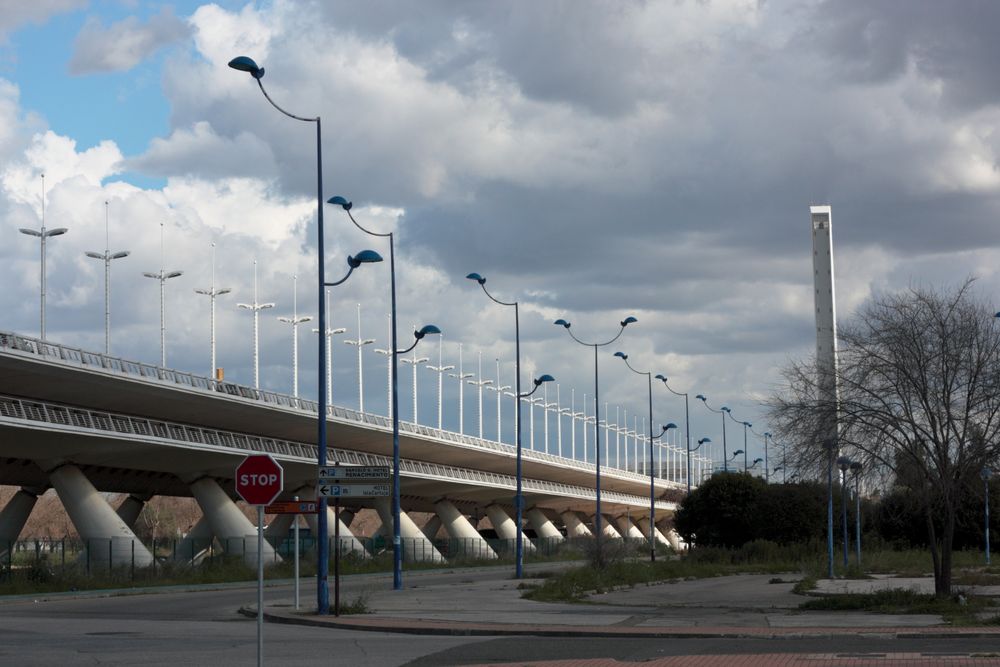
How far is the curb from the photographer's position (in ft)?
76.5

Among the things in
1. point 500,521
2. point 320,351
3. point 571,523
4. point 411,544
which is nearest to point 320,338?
point 320,351

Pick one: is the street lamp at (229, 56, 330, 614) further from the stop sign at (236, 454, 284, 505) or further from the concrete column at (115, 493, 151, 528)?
the concrete column at (115, 493, 151, 528)

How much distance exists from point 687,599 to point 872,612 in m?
8.07

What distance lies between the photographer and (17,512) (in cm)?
7069

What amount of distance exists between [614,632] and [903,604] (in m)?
9.69

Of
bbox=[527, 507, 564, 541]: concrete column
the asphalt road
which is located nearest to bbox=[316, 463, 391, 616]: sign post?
the asphalt road

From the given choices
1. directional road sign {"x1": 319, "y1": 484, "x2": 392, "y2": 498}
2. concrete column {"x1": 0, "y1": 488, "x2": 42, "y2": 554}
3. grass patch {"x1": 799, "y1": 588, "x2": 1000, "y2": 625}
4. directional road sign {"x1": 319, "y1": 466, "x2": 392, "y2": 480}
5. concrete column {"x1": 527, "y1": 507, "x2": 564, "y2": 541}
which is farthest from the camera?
concrete column {"x1": 527, "y1": 507, "x2": 564, "y2": 541}

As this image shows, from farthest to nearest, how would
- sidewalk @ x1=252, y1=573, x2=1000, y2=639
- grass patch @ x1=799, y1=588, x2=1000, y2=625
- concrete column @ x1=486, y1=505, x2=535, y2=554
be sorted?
concrete column @ x1=486, y1=505, x2=535, y2=554 → grass patch @ x1=799, y1=588, x2=1000, y2=625 → sidewalk @ x1=252, y1=573, x2=1000, y2=639

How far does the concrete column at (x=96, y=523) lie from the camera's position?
193ft

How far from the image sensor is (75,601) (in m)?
40.3

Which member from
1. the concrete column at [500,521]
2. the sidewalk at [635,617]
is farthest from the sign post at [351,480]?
the concrete column at [500,521]

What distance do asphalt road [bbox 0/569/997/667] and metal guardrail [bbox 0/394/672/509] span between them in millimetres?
27158

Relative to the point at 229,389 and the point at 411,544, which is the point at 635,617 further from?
the point at 411,544

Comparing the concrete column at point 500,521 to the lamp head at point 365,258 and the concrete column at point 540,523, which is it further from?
the lamp head at point 365,258
